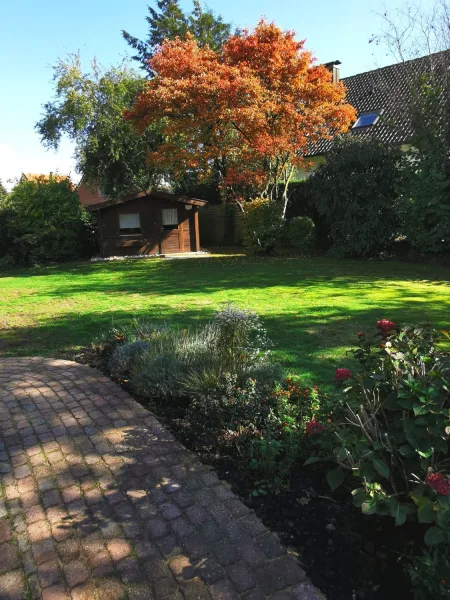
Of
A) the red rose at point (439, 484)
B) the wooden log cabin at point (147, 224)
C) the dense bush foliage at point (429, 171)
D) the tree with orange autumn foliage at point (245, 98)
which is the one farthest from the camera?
the wooden log cabin at point (147, 224)

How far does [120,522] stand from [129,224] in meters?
17.7

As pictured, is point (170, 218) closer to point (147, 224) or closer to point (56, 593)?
point (147, 224)

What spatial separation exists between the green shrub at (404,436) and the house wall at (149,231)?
1755 centimetres

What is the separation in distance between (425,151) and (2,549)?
1284cm

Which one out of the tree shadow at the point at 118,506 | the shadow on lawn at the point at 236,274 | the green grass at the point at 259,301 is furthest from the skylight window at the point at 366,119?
the tree shadow at the point at 118,506

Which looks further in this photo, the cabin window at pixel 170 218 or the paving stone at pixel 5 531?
the cabin window at pixel 170 218

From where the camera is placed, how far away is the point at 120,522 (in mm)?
2248

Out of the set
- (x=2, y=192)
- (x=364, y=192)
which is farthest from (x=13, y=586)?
(x=2, y=192)

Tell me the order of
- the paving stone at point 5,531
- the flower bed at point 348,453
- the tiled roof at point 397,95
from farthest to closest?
the tiled roof at point 397,95 < the paving stone at point 5,531 < the flower bed at point 348,453

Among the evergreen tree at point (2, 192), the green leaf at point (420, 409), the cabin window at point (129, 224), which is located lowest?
the green leaf at point (420, 409)

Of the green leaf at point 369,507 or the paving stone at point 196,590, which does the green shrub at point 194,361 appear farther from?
the green leaf at point 369,507

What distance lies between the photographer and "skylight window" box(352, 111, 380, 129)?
21.1 meters

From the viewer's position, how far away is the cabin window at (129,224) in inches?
740

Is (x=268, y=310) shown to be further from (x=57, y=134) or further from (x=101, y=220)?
(x=57, y=134)
